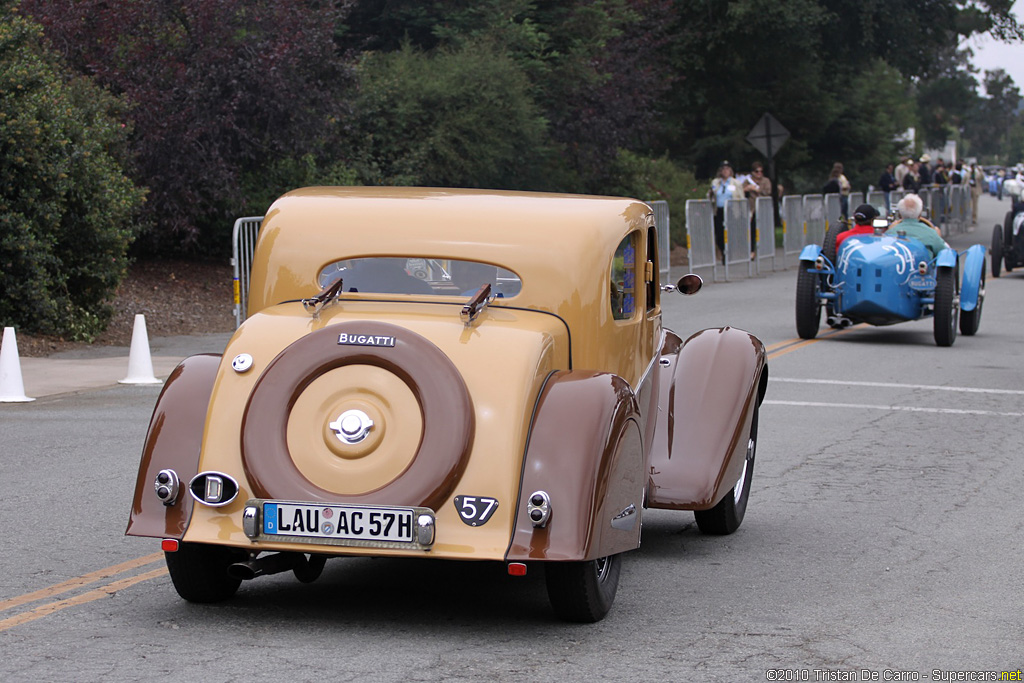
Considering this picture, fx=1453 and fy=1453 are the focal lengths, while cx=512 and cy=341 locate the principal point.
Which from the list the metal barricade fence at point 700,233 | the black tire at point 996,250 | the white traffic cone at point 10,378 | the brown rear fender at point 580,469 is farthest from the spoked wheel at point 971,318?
the brown rear fender at point 580,469

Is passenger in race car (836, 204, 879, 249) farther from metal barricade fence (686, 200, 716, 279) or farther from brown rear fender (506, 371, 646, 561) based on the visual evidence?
brown rear fender (506, 371, 646, 561)

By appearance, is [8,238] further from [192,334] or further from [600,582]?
[600,582]

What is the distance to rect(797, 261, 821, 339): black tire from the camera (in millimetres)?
17172

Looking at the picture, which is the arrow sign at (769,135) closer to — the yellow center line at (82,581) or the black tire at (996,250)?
the black tire at (996,250)

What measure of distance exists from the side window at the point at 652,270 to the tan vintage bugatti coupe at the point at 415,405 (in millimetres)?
483

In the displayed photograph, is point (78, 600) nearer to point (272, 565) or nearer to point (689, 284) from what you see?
point (272, 565)

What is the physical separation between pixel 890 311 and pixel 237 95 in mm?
9849

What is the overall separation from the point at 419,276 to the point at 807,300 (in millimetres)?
11475

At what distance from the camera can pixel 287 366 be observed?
229 inches

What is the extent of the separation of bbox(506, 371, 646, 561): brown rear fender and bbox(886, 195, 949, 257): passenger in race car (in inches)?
474

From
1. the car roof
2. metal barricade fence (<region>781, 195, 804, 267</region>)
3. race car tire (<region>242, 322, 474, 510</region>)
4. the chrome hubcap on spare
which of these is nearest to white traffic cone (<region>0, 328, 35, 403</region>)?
the car roof

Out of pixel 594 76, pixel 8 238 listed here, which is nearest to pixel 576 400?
pixel 8 238

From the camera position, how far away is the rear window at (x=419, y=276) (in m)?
6.39

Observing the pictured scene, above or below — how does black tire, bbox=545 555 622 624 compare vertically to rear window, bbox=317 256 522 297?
below
